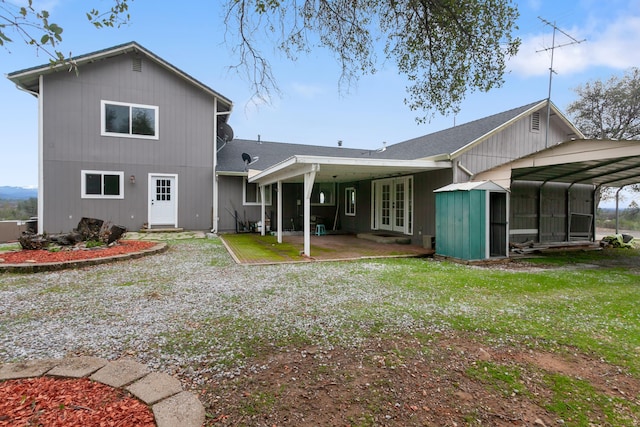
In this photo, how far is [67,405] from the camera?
1.98 m

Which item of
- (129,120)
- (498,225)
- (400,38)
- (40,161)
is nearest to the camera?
(400,38)

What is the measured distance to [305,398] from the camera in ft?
7.16

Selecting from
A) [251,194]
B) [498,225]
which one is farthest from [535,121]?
[251,194]

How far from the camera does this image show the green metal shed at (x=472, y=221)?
7484mm

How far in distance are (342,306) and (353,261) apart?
3.40 meters

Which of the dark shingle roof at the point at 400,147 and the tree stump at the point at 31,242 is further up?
the dark shingle roof at the point at 400,147

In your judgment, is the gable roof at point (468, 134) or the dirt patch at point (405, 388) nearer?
the dirt patch at point (405, 388)

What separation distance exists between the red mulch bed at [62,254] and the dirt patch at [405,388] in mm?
6005

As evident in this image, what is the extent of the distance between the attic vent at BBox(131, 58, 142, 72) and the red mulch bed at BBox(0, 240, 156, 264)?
7206mm

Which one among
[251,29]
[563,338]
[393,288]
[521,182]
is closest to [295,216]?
[521,182]

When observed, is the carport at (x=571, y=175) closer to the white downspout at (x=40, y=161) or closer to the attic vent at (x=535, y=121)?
the attic vent at (x=535, y=121)

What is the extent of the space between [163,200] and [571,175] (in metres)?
13.3

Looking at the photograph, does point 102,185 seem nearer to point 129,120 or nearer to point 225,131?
point 129,120

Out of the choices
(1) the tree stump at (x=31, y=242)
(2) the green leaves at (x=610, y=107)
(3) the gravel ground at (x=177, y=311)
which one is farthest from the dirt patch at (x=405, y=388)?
(2) the green leaves at (x=610, y=107)
